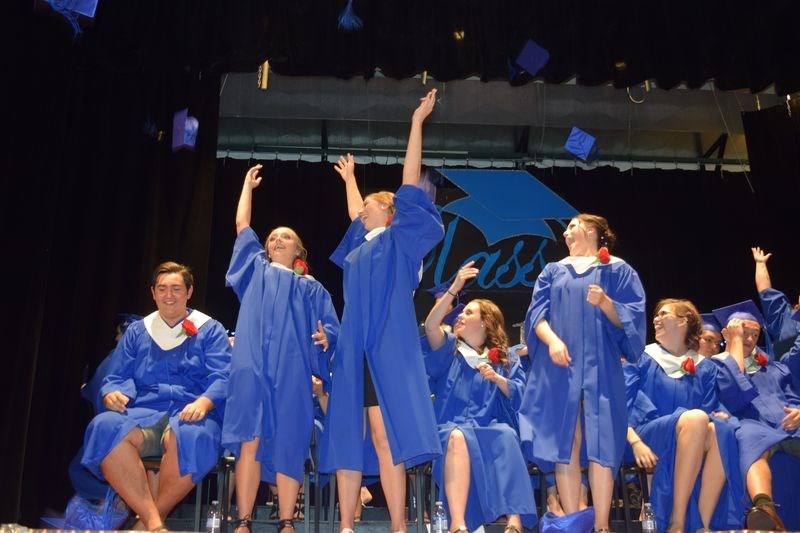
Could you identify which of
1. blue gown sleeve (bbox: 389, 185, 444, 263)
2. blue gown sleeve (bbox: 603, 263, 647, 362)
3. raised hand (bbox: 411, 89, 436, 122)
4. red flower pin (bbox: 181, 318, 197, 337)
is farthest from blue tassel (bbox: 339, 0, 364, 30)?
blue gown sleeve (bbox: 603, 263, 647, 362)

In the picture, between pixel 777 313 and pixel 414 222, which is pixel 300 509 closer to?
pixel 414 222

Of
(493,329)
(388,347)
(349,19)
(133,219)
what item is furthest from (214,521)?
(349,19)

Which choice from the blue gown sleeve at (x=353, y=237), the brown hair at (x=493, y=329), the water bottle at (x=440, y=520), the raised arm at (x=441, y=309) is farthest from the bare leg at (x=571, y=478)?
the blue gown sleeve at (x=353, y=237)

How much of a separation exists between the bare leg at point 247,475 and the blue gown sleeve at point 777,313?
368cm

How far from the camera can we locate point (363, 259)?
155 inches

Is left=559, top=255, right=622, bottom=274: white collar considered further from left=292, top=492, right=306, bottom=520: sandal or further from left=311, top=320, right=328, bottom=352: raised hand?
left=292, top=492, right=306, bottom=520: sandal

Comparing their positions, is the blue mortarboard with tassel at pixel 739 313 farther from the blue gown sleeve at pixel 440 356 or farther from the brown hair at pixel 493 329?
the blue gown sleeve at pixel 440 356

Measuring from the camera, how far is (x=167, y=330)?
4.45 meters

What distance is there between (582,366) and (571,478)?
1.68 feet

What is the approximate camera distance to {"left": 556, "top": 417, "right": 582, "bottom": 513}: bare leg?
3.70 meters

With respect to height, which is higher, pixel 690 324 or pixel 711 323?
pixel 711 323

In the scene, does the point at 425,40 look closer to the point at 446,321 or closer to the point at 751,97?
the point at 446,321

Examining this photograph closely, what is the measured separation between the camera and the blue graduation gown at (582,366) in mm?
3738

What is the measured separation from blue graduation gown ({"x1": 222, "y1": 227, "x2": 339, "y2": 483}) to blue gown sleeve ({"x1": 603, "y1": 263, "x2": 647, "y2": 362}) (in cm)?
143
